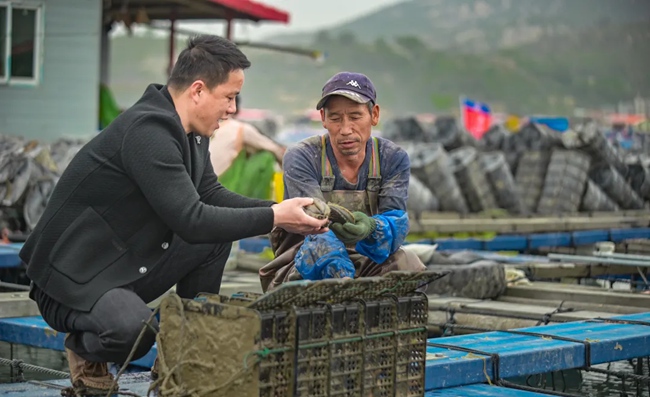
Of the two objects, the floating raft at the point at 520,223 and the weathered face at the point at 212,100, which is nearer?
the weathered face at the point at 212,100

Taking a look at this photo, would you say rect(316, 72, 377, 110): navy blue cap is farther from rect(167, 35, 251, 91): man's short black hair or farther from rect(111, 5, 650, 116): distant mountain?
rect(111, 5, 650, 116): distant mountain

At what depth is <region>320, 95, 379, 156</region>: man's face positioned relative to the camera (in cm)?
462

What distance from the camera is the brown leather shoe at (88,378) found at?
395cm

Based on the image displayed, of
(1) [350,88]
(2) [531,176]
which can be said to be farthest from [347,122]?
(2) [531,176]

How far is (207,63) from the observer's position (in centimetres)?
383

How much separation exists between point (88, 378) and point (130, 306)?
44cm

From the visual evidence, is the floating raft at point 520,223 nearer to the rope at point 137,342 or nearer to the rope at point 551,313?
the rope at point 551,313

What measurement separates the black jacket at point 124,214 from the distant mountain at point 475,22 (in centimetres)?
10769

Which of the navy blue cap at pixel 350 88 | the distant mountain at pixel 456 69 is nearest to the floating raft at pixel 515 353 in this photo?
the navy blue cap at pixel 350 88

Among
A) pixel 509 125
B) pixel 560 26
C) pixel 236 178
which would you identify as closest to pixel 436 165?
pixel 236 178

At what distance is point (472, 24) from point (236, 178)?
16514cm

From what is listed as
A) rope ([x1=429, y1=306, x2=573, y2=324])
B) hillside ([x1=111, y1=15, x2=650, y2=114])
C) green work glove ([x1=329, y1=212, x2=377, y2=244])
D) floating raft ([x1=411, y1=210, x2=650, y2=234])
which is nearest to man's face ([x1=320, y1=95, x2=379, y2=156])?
green work glove ([x1=329, y1=212, x2=377, y2=244])

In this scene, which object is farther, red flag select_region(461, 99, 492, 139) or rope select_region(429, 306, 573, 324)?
red flag select_region(461, 99, 492, 139)

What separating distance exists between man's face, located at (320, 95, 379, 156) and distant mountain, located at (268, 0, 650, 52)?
10663 cm
